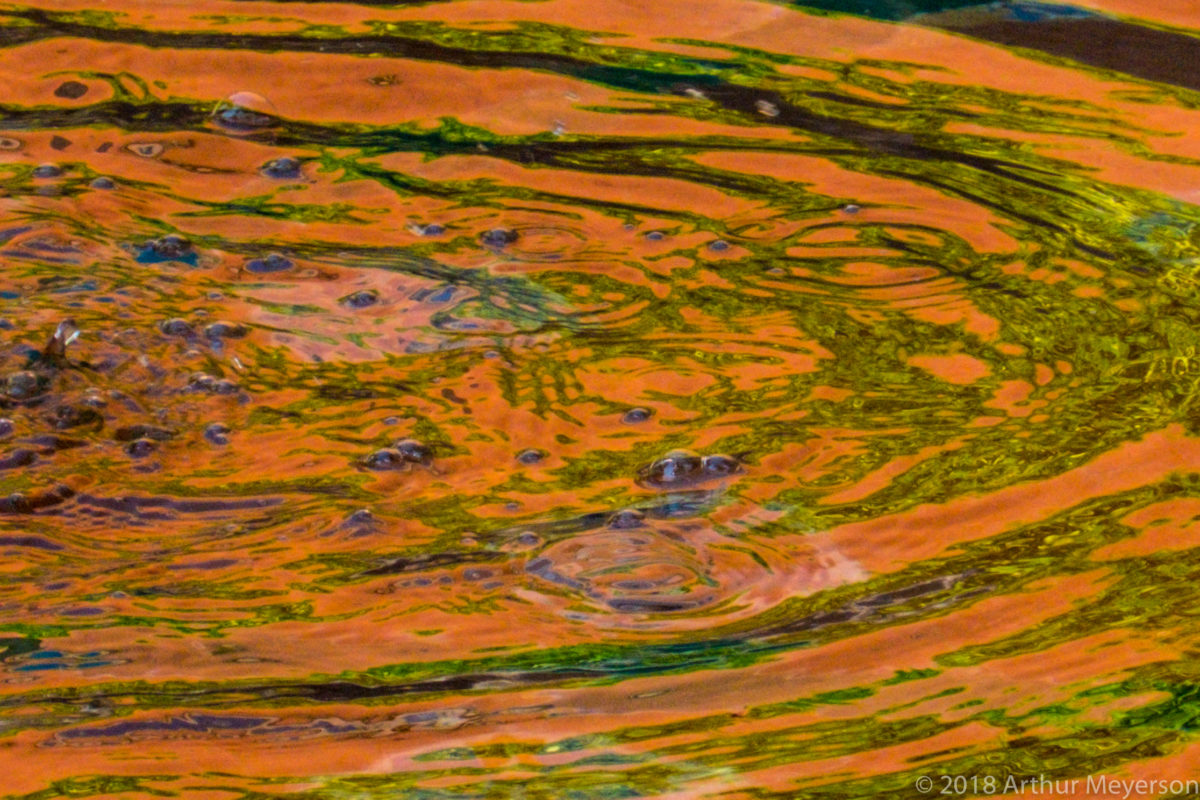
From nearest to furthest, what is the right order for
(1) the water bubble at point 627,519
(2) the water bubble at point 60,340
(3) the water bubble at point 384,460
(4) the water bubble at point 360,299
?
1. (1) the water bubble at point 627,519
2. (3) the water bubble at point 384,460
3. (2) the water bubble at point 60,340
4. (4) the water bubble at point 360,299

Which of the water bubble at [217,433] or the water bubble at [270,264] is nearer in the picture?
the water bubble at [217,433]

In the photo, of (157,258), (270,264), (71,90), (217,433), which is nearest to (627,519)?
(217,433)

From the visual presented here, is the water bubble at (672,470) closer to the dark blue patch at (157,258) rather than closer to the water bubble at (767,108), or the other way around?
the dark blue patch at (157,258)

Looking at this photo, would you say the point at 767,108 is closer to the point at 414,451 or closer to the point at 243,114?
the point at 243,114

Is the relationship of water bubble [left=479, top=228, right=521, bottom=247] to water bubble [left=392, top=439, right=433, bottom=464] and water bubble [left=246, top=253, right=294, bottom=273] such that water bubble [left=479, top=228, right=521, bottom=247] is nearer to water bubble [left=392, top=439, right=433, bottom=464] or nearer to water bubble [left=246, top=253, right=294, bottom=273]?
water bubble [left=246, top=253, right=294, bottom=273]

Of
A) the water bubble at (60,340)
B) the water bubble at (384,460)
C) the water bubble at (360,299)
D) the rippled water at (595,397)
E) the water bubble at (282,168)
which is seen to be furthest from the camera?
the water bubble at (282,168)

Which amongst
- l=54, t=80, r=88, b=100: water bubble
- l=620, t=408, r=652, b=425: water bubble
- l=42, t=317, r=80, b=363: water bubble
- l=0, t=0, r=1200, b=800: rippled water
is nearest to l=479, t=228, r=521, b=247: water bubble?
l=0, t=0, r=1200, b=800: rippled water

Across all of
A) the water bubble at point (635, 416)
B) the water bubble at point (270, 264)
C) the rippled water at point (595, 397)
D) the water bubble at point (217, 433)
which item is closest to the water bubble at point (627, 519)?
the rippled water at point (595, 397)
